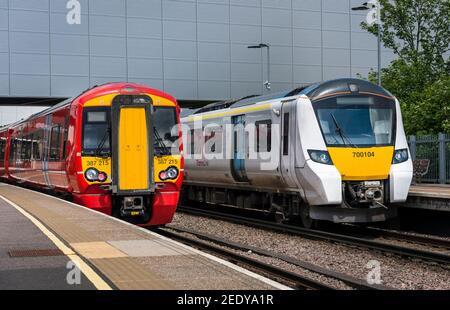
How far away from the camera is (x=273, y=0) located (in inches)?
1993

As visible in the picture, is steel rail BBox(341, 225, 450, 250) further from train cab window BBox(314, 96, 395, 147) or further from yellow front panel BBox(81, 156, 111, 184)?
yellow front panel BBox(81, 156, 111, 184)

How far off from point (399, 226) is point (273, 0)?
122 ft

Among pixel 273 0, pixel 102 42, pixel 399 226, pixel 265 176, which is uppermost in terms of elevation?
pixel 273 0

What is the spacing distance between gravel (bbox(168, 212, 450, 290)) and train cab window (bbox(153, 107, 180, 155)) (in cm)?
233

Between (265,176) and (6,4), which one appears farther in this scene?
(6,4)

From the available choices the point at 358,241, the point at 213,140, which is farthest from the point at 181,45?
the point at 358,241

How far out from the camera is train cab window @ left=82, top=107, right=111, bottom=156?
45.4 ft

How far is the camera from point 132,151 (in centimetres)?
1386

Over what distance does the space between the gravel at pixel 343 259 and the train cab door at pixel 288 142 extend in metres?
1.36

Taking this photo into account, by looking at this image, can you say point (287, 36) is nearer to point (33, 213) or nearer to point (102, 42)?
point (102, 42)

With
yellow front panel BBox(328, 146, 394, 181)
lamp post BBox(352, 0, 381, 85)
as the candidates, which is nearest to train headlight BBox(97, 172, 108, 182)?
yellow front panel BBox(328, 146, 394, 181)

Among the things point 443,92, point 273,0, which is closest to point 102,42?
point 273,0

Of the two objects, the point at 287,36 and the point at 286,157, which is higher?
the point at 287,36

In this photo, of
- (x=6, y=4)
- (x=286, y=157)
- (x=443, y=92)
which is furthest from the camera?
(x=6, y=4)
